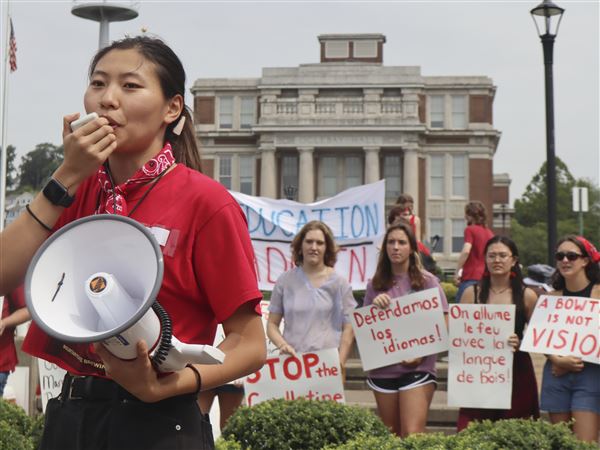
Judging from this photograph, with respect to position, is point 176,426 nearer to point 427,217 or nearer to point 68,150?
point 68,150

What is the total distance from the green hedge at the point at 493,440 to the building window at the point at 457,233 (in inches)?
2635

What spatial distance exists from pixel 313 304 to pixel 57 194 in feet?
17.1

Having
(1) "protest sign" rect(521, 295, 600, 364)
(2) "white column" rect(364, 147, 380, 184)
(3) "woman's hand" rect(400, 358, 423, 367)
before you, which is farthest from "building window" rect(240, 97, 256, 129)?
(1) "protest sign" rect(521, 295, 600, 364)

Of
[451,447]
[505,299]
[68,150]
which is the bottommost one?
[451,447]

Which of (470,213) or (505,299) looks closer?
(505,299)

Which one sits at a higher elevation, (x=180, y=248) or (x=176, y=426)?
(x=180, y=248)

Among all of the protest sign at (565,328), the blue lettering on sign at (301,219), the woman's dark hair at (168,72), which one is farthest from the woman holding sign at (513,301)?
the blue lettering on sign at (301,219)

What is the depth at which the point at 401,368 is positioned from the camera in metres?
7.02

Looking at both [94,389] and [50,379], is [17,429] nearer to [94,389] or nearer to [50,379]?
[50,379]

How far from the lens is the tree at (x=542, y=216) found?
75000 mm

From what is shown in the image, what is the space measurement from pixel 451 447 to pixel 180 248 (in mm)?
3080

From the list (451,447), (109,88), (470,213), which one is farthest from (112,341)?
(470,213)

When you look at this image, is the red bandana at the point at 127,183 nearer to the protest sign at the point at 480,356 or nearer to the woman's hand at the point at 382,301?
the protest sign at the point at 480,356

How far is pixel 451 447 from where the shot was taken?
4922 mm
